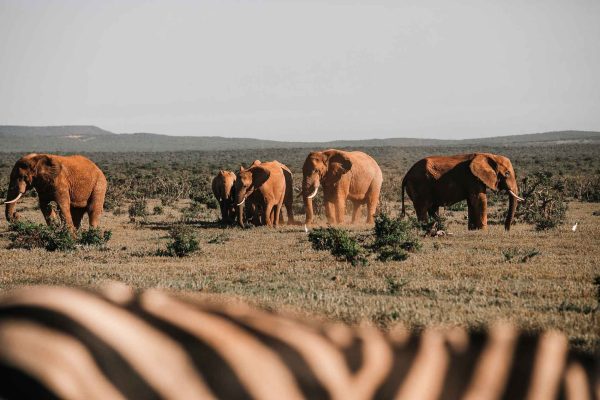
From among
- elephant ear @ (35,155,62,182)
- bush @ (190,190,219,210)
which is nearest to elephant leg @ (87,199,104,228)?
elephant ear @ (35,155,62,182)

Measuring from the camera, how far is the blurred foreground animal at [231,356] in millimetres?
988

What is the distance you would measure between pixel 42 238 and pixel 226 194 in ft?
27.7

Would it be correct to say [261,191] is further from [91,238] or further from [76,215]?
[91,238]

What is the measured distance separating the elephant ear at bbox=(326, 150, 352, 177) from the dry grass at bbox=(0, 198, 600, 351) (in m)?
6.54

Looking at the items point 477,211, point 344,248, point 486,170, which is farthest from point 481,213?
point 344,248

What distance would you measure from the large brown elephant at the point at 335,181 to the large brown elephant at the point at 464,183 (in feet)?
10.1

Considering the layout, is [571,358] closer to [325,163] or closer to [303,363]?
[303,363]

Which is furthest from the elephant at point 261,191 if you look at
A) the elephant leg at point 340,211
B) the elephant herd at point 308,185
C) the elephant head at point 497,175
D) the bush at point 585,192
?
the bush at point 585,192

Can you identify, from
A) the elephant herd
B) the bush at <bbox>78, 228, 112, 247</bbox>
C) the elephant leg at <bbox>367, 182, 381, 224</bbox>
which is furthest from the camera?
the elephant leg at <bbox>367, 182, 381, 224</bbox>

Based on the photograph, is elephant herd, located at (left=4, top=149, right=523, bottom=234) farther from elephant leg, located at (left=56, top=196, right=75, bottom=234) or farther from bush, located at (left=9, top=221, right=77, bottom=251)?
bush, located at (left=9, top=221, right=77, bottom=251)

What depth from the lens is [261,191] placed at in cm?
2211

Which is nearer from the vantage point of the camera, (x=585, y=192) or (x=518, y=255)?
(x=518, y=255)

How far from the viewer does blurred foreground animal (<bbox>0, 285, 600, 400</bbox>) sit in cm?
99

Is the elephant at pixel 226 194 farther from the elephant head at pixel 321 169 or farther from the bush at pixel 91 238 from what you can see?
the bush at pixel 91 238
